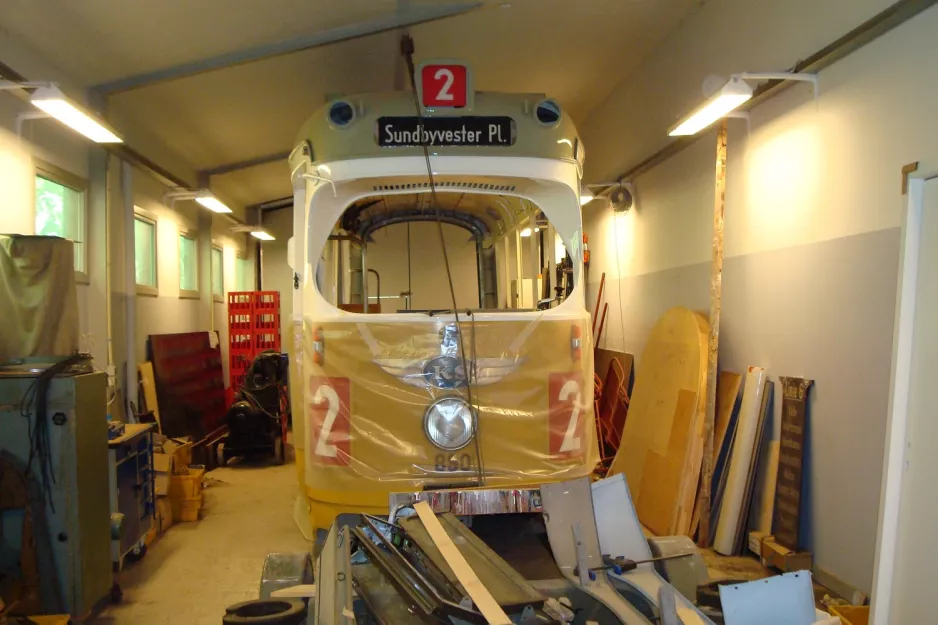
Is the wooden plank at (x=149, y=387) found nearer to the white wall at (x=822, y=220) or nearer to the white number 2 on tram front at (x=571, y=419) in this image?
the white number 2 on tram front at (x=571, y=419)

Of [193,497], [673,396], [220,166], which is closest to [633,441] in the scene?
[673,396]

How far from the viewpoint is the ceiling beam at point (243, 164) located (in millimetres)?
9305

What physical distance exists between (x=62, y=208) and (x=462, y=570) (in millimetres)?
5206

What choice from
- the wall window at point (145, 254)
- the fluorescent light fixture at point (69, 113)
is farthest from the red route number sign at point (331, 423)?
the wall window at point (145, 254)

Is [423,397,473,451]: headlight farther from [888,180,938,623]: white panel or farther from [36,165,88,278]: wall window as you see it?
[36,165,88,278]: wall window

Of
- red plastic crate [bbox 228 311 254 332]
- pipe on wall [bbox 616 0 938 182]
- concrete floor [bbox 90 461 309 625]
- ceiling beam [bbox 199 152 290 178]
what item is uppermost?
ceiling beam [bbox 199 152 290 178]

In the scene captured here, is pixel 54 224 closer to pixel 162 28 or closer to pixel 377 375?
pixel 162 28

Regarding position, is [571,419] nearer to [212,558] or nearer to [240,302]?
[212,558]

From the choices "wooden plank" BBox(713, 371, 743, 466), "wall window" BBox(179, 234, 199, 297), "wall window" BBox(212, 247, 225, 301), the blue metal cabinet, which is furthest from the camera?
"wall window" BBox(212, 247, 225, 301)

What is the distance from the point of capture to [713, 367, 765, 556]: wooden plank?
4.63 m

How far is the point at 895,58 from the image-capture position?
3.48 m

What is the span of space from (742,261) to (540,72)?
10.7ft

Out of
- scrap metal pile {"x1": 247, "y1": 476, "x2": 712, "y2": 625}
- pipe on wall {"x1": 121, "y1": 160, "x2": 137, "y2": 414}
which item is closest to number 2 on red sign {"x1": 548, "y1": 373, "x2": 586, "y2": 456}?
scrap metal pile {"x1": 247, "y1": 476, "x2": 712, "y2": 625}

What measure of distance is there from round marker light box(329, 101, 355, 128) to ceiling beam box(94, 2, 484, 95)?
2428mm
